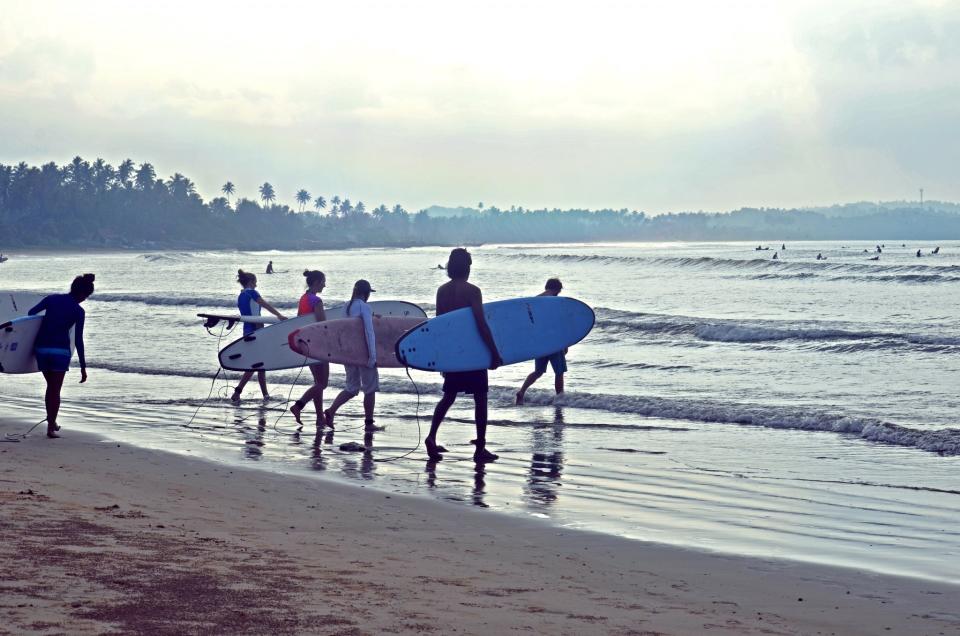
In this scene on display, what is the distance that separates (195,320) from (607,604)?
26681mm

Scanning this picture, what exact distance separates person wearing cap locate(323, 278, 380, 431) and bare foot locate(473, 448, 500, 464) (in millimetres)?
1552

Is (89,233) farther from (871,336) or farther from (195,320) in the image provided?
(871,336)

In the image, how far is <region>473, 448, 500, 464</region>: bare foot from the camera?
30.3 feet

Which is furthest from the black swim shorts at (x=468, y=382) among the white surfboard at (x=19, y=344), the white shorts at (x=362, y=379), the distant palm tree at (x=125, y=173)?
the distant palm tree at (x=125, y=173)

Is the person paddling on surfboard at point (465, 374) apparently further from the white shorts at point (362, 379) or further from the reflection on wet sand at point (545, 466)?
the white shorts at point (362, 379)

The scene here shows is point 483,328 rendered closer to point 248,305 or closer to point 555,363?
point 555,363

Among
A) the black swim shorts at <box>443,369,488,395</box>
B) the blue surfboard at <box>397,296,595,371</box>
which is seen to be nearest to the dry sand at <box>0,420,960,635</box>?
the black swim shorts at <box>443,369,488,395</box>

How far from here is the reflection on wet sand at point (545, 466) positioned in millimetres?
7730

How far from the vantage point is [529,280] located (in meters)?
62.9

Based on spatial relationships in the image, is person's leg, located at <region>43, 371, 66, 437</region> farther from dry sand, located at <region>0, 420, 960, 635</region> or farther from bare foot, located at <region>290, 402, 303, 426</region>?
dry sand, located at <region>0, 420, 960, 635</region>

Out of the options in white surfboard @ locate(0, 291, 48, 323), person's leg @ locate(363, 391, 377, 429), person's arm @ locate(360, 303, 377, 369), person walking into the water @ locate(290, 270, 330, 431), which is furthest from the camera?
white surfboard @ locate(0, 291, 48, 323)

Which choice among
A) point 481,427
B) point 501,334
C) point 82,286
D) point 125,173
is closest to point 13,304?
point 82,286

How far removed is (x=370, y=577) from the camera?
5.12 metres

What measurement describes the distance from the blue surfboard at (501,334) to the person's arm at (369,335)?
0.29 meters
